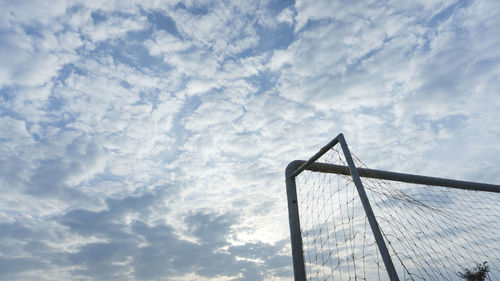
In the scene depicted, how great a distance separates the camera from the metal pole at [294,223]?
4730mm

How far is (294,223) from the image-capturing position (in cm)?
504

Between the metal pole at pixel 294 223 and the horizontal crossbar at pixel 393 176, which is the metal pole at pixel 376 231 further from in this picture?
the metal pole at pixel 294 223

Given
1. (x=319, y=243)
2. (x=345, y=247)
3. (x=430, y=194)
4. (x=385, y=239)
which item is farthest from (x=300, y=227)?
(x=430, y=194)

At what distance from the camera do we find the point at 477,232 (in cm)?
791

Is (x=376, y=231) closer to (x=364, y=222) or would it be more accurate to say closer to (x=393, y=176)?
(x=364, y=222)

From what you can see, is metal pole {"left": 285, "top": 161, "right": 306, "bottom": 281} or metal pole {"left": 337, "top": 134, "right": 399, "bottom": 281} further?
metal pole {"left": 285, "top": 161, "right": 306, "bottom": 281}

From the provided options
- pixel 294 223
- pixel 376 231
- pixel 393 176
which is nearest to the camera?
pixel 376 231

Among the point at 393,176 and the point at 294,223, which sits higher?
the point at 393,176

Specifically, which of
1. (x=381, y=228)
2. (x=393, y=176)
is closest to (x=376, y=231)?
(x=381, y=228)

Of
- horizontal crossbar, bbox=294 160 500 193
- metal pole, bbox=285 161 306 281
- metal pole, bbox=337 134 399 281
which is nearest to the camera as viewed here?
metal pole, bbox=337 134 399 281

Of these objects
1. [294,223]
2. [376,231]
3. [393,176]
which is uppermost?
[393,176]

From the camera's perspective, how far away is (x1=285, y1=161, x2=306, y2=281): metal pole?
473 centimetres

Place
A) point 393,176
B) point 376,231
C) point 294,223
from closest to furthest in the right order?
point 376,231 → point 294,223 → point 393,176

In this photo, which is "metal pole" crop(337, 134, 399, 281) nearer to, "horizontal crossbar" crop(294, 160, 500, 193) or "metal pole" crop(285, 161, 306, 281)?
"horizontal crossbar" crop(294, 160, 500, 193)
